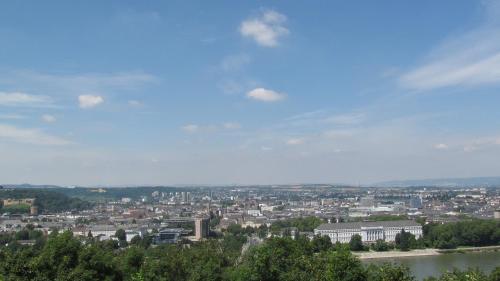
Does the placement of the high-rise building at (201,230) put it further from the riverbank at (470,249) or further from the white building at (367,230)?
the riverbank at (470,249)

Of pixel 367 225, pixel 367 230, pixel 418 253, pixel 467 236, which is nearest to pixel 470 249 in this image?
pixel 467 236

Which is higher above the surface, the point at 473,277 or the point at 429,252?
the point at 473,277

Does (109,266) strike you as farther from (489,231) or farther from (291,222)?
(291,222)

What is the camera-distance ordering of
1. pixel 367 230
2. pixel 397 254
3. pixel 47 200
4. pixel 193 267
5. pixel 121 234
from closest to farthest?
pixel 193 267, pixel 397 254, pixel 367 230, pixel 121 234, pixel 47 200

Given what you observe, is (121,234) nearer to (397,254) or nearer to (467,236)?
(397,254)

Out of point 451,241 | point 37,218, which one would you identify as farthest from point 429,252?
point 37,218
